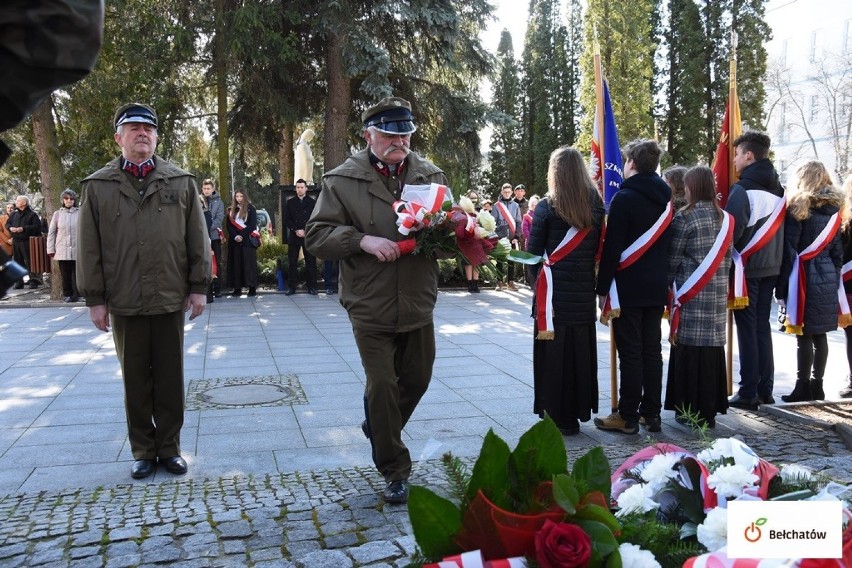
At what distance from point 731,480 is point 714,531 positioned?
180 mm

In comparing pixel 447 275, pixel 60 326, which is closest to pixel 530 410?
pixel 60 326

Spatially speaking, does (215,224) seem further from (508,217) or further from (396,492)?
(396,492)

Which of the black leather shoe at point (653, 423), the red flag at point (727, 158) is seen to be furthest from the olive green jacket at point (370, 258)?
the red flag at point (727, 158)

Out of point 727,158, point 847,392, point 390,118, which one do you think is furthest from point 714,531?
point 727,158

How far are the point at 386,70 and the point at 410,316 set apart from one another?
12661 millimetres

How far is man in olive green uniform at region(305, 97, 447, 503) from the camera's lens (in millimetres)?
4230

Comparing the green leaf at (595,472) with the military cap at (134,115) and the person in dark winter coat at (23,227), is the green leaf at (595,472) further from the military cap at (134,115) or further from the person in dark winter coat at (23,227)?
the person in dark winter coat at (23,227)

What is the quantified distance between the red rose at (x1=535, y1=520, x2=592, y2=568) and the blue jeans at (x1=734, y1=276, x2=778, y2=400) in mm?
5667

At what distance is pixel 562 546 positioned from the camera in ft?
4.10

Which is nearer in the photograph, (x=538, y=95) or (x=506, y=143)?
(x=538, y=95)

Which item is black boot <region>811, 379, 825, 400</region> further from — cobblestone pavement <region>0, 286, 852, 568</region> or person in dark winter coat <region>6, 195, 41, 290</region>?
person in dark winter coat <region>6, 195, 41, 290</region>

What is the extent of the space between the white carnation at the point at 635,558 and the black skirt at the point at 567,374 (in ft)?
13.7

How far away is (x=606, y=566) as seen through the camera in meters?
1.33

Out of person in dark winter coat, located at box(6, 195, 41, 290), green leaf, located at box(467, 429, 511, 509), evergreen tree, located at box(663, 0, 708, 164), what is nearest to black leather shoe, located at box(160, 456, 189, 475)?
green leaf, located at box(467, 429, 511, 509)
